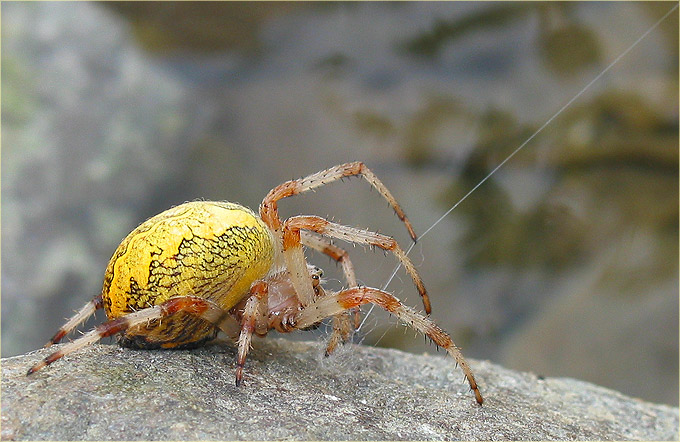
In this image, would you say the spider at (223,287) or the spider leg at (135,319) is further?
the spider at (223,287)

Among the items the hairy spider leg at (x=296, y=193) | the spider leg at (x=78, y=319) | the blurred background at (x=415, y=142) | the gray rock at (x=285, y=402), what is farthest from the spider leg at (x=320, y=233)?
the blurred background at (x=415, y=142)

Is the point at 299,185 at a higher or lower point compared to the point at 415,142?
lower

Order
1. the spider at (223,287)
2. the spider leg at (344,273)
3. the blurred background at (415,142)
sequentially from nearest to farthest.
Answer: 1. the spider at (223,287)
2. the spider leg at (344,273)
3. the blurred background at (415,142)

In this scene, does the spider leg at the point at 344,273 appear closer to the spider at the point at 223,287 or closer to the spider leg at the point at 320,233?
the spider at the point at 223,287

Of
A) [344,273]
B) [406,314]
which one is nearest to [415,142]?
[344,273]

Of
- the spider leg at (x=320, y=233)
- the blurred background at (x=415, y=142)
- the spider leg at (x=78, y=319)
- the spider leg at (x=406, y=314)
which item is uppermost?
the blurred background at (x=415, y=142)

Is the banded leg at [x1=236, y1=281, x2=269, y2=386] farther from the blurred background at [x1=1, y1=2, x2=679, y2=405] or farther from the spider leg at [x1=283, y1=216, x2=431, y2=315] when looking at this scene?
the blurred background at [x1=1, y1=2, x2=679, y2=405]

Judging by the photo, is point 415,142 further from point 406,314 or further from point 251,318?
point 251,318
